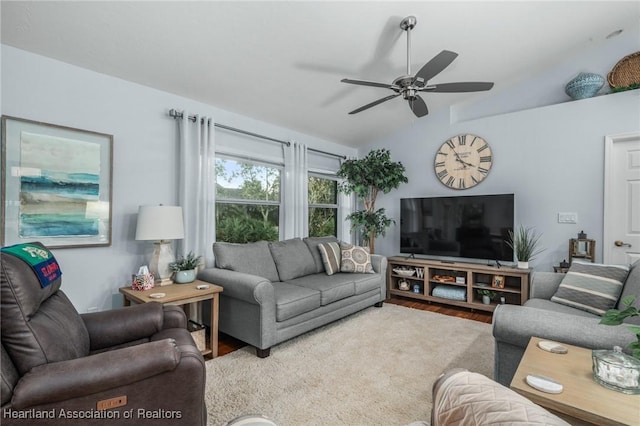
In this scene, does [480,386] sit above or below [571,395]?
above

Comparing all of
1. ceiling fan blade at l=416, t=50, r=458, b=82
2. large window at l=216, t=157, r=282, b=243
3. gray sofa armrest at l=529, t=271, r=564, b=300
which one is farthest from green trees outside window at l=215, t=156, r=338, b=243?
gray sofa armrest at l=529, t=271, r=564, b=300

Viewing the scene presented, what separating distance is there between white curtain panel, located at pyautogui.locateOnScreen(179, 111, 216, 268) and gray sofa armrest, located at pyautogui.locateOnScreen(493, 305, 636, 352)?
2715 millimetres

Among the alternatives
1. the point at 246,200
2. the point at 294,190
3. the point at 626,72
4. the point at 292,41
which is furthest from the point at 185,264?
the point at 626,72

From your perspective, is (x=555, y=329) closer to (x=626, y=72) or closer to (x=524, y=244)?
(x=524, y=244)

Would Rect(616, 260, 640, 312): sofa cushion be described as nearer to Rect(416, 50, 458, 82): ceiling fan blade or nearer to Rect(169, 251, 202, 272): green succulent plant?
Rect(416, 50, 458, 82): ceiling fan blade

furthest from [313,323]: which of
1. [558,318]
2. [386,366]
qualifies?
[558,318]

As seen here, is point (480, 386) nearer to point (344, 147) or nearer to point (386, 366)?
point (386, 366)

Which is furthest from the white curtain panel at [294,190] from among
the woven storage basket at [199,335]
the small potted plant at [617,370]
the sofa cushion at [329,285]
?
the small potted plant at [617,370]

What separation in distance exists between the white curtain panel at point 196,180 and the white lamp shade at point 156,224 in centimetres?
47

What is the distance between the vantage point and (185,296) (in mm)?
2326

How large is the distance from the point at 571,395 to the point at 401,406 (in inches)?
36.5

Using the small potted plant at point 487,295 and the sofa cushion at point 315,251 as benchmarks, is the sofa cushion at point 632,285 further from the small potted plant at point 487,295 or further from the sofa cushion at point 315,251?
the sofa cushion at point 315,251

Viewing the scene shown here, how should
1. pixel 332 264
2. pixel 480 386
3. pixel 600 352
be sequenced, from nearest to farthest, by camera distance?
pixel 480 386 < pixel 600 352 < pixel 332 264

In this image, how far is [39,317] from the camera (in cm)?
128
